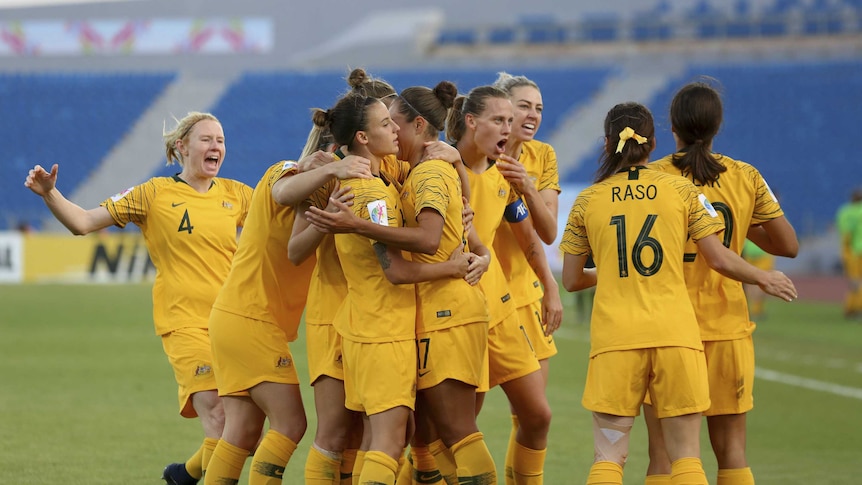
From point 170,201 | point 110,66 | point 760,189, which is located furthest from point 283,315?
point 110,66

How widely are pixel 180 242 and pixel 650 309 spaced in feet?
9.12

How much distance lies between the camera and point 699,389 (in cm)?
503

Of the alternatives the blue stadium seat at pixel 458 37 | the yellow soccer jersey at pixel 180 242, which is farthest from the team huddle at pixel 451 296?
the blue stadium seat at pixel 458 37

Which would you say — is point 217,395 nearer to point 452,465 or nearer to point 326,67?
point 452,465

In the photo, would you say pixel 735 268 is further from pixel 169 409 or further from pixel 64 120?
pixel 64 120

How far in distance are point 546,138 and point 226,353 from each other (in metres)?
33.4

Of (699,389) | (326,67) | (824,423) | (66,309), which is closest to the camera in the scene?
(699,389)

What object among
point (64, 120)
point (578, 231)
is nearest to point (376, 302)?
point (578, 231)

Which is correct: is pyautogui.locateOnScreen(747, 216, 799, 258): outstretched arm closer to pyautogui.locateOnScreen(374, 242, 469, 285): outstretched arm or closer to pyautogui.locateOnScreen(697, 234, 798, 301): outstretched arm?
pyautogui.locateOnScreen(697, 234, 798, 301): outstretched arm

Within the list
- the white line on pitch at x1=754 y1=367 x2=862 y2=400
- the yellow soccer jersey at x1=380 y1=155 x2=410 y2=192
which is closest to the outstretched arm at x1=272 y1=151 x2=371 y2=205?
the yellow soccer jersey at x1=380 y1=155 x2=410 y2=192

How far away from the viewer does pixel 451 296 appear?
513 centimetres

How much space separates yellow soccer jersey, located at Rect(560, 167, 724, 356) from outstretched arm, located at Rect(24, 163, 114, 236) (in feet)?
9.05

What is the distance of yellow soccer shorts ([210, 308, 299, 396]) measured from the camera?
542 centimetres

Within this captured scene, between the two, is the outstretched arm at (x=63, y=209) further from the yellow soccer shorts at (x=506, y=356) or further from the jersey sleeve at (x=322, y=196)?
the yellow soccer shorts at (x=506, y=356)
